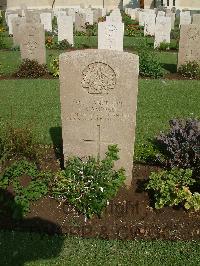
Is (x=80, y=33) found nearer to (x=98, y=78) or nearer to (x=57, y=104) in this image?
(x=57, y=104)

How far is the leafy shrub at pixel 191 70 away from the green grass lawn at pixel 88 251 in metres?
8.94

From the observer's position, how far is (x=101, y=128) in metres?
5.04

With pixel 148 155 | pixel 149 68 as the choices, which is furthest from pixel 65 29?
pixel 148 155

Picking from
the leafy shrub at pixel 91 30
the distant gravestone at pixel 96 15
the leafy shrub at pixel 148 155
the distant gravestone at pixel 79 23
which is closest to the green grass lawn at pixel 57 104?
the leafy shrub at pixel 148 155

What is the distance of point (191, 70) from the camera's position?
489 inches

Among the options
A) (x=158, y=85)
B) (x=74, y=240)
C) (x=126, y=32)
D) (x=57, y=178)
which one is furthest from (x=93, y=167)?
(x=126, y=32)

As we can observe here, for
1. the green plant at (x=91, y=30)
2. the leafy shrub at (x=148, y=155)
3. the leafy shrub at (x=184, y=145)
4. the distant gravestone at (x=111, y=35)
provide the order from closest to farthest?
1. the leafy shrub at (x=184, y=145)
2. the leafy shrub at (x=148, y=155)
3. the distant gravestone at (x=111, y=35)
4. the green plant at (x=91, y=30)

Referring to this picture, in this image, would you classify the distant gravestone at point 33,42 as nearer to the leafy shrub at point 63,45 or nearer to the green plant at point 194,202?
the leafy shrub at point 63,45

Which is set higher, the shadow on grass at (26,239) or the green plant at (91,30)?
the green plant at (91,30)

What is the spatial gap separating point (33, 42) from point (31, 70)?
98 cm

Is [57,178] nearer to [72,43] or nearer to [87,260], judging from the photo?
[87,260]

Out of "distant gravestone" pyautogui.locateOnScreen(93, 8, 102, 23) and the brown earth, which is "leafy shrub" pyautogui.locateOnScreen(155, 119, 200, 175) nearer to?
the brown earth

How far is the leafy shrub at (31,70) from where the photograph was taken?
40.1ft

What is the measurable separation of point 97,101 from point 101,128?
0.39 meters
